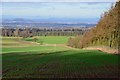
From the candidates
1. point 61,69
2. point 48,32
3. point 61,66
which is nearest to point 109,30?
point 61,66

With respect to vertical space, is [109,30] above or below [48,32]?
above

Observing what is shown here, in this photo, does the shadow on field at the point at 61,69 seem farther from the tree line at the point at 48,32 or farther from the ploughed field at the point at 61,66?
the tree line at the point at 48,32

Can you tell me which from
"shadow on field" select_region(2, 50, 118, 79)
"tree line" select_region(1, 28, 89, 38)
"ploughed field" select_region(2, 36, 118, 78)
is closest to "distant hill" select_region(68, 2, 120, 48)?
"ploughed field" select_region(2, 36, 118, 78)

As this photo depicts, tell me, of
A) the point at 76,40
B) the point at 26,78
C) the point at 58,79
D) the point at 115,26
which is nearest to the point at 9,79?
the point at 26,78

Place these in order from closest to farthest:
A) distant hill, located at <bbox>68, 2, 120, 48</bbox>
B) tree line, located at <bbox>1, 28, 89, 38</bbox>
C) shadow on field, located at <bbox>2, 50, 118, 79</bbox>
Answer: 1. shadow on field, located at <bbox>2, 50, 118, 79</bbox>
2. distant hill, located at <bbox>68, 2, 120, 48</bbox>
3. tree line, located at <bbox>1, 28, 89, 38</bbox>

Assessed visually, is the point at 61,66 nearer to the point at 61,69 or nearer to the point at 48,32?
the point at 61,69

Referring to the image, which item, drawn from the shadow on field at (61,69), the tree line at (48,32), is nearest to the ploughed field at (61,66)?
the shadow on field at (61,69)

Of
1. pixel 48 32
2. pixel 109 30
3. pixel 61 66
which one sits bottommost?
pixel 61 66

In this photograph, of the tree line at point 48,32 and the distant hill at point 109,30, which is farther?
the tree line at point 48,32

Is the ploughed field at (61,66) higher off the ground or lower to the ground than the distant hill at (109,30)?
lower

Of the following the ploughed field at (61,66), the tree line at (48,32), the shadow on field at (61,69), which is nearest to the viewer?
the shadow on field at (61,69)

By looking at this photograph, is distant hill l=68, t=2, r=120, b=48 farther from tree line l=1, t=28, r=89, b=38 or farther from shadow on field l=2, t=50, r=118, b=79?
shadow on field l=2, t=50, r=118, b=79

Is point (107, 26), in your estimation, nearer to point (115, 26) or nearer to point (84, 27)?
point (115, 26)

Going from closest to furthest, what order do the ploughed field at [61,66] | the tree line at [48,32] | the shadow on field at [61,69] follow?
the shadow on field at [61,69]
the ploughed field at [61,66]
the tree line at [48,32]
